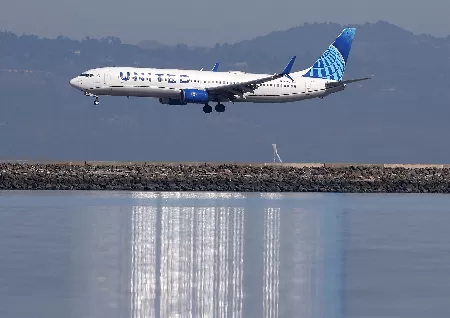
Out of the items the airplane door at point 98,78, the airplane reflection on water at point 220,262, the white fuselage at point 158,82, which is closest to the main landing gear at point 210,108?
the white fuselage at point 158,82

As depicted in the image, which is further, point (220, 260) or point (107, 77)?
point (107, 77)

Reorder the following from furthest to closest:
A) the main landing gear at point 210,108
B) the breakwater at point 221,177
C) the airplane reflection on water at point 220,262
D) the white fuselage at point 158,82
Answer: the main landing gear at point 210,108 → the white fuselage at point 158,82 → the breakwater at point 221,177 → the airplane reflection on water at point 220,262

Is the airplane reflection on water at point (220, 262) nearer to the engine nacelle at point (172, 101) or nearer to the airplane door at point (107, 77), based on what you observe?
the airplane door at point (107, 77)

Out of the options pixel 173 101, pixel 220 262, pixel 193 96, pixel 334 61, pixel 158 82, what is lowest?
pixel 220 262

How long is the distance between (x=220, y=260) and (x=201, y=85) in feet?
169

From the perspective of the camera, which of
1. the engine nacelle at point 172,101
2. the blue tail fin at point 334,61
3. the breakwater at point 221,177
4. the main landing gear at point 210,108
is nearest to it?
the breakwater at point 221,177

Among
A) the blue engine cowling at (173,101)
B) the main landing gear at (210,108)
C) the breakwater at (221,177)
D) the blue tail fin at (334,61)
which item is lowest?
the breakwater at (221,177)

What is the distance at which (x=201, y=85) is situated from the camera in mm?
84125

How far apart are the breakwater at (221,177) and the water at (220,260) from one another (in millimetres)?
11524

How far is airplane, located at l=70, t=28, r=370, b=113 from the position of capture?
80.7 m

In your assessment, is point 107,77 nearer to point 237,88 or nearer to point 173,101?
point 173,101

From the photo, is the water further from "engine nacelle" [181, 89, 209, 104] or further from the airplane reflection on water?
"engine nacelle" [181, 89, 209, 104]

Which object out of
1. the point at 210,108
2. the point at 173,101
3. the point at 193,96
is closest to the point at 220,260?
the point at 193,96

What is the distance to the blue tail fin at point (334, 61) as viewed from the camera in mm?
96938
